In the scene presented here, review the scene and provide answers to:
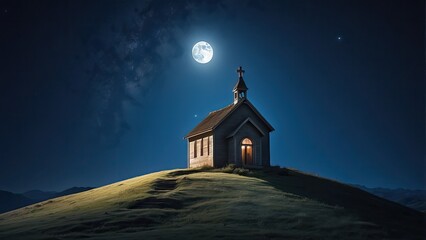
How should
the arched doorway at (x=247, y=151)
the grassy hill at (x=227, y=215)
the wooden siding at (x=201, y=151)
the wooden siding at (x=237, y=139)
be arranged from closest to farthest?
the grassy hill at (x=227, y=215) → the wooden siding at (x=237, y=139) → the wooden siding at (x=201, y=151) → the arched doorway at (x=247, y=151)

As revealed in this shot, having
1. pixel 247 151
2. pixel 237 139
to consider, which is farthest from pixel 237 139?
pixel 247 151

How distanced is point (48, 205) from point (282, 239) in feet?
98.5

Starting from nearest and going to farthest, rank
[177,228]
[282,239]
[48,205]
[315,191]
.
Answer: [282,239] < [177,228] < [315,191] < [48,205]

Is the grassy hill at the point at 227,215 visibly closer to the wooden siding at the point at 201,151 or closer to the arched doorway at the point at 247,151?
the arched doorway at the point at 247,151

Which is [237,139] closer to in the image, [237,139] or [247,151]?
[237,139]

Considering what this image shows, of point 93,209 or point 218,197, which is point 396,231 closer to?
point 218,197

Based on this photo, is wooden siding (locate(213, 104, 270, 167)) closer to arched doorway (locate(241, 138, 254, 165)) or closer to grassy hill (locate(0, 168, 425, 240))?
arched doorway (locate(241, 138, 254, 165))

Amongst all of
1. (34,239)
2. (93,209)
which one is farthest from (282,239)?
(93,209)

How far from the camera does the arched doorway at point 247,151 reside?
5047 cm

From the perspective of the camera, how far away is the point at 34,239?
2292cm

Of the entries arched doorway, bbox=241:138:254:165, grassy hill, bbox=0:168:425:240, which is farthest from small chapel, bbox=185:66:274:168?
grassy hill, bbox=0:168:425:240

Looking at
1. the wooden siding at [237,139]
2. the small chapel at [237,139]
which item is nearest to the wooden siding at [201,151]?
the small chapel at [237,139]

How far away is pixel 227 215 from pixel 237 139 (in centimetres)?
2308

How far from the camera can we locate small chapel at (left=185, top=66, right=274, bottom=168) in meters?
49.3
